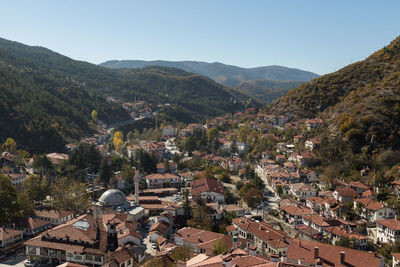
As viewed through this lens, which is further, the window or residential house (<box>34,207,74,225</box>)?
residential house (<box>34,207,74,225</box>)

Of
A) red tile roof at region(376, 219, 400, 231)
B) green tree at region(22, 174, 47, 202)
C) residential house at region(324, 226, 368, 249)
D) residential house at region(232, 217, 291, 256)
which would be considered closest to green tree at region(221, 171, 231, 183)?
residential house at region(232, 217, 291, 256)

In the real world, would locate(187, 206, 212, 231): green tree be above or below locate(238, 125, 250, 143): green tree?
below

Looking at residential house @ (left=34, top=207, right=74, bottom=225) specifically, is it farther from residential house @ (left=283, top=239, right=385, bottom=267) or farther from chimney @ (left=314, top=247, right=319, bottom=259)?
chimney @ (left=314, top=247, right=319, bottom=259)

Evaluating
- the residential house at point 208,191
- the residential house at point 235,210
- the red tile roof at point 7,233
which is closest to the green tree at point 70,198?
the red tile roof at point 7,233

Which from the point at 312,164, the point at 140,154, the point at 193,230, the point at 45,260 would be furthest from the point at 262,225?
the point at 140,154

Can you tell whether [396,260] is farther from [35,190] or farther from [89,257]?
[35,190]

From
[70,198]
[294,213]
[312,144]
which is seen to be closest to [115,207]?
[70,198]

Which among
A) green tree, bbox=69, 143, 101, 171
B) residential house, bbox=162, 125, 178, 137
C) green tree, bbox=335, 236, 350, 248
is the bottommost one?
green tree, bbox=335, 236, 350, 248
